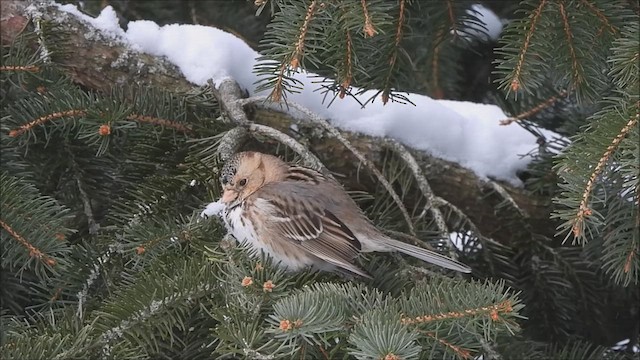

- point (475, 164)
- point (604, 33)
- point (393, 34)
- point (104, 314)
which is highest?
point (604, 33)

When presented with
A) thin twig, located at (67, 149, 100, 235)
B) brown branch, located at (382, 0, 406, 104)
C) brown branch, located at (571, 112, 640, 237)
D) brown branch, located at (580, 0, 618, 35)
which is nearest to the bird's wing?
brown branch, located at (382, 0, 406, 104)

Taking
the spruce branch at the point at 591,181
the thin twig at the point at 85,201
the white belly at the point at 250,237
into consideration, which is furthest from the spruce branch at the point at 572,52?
the thin twig at the point at 85,201

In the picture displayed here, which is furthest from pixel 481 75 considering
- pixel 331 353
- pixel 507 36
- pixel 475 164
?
pixel 331 353

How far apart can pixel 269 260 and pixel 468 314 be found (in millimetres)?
547

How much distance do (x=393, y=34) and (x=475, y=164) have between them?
0.74 metres

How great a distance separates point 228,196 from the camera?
104 inches

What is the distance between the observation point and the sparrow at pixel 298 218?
8.59 feet

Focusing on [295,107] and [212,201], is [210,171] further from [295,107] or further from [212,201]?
[295,107]

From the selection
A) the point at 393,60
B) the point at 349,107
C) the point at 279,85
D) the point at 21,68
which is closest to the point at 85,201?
the point at 21,68

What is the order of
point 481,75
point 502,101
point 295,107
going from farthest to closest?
point 481,75, point 502,101, point 295,107

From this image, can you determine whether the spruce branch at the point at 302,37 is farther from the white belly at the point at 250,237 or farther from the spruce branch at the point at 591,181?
the spruce branch at the point at 591,181

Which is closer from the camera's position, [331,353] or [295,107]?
[331,353]

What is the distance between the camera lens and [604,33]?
7.97 ft

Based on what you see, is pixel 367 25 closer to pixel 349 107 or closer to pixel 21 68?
pixel 349 107
